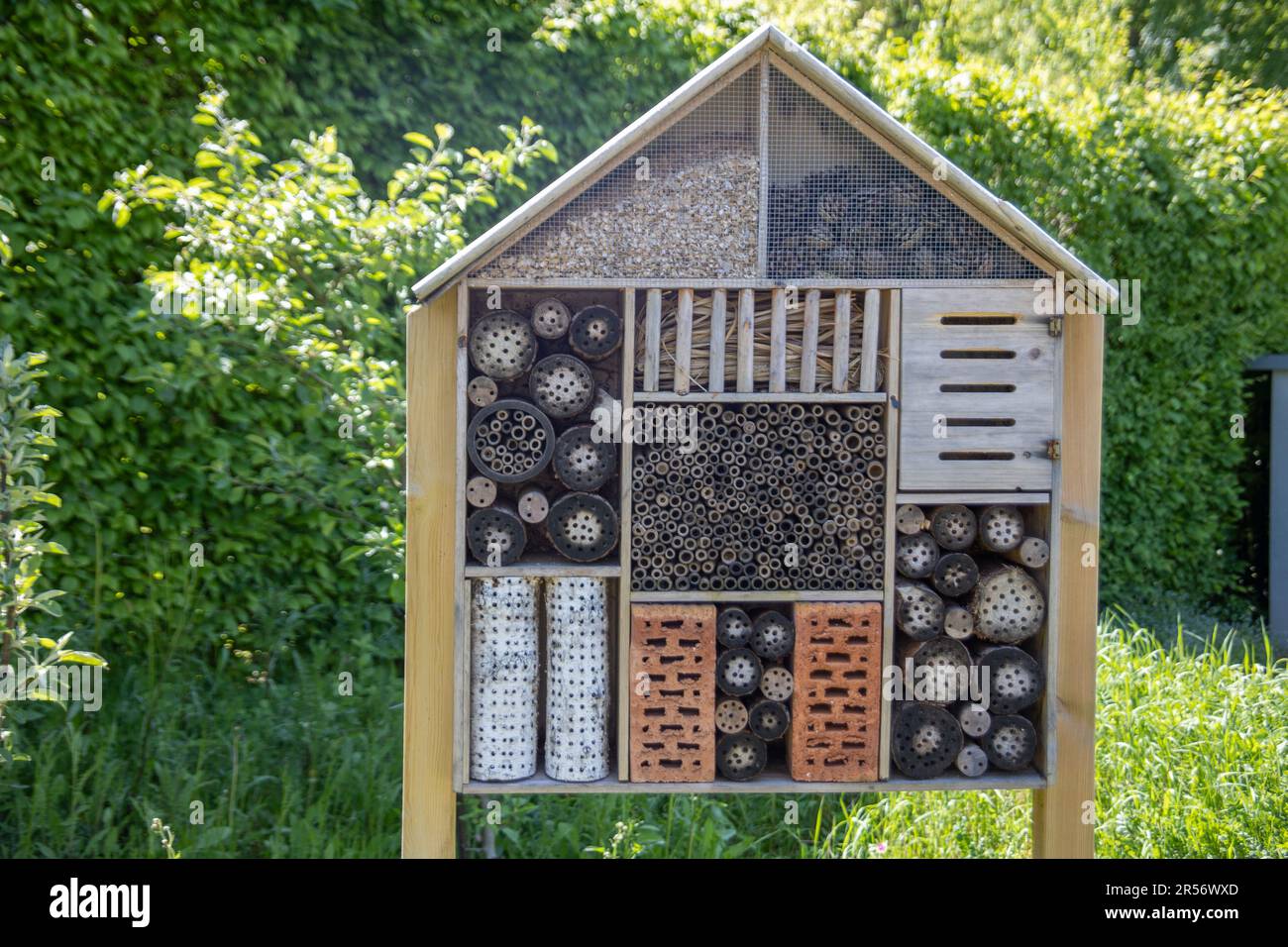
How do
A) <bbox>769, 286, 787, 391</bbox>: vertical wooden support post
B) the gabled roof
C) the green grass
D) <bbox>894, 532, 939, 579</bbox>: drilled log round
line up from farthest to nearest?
1. the green grass
2. <bbox>894, 532, 939, 579</bbox>: drilled log round
3. <bbox>769, 286, 787, 391</bbox>: vertical wooden support post
4. the gabled roof

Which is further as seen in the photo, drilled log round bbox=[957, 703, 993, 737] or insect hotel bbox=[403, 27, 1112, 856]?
drilled log round bbox=[957, 703, 993, 737]

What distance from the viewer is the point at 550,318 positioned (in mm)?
2740

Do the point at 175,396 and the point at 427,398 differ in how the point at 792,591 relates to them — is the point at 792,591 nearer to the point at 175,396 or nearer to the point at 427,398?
the point at 427,398

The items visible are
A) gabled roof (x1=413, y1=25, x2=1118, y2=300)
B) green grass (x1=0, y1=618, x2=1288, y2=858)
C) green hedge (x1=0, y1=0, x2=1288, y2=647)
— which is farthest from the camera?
green hedge (x1=0, y1=0, x2=1288, y2=647)

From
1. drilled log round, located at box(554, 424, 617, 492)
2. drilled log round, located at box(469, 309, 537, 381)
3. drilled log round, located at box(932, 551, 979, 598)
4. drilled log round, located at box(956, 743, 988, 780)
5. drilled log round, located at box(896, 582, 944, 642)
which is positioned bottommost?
drilled log round, located at box(956, 743, 988, 780)

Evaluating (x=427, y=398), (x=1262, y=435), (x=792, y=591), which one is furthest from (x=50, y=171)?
(x=1262, y=435)

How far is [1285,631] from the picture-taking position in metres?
6.46

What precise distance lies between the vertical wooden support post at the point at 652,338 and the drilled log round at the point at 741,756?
93cm

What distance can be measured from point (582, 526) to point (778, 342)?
665 mm

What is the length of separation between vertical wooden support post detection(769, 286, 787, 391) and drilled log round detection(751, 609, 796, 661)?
1.92ft

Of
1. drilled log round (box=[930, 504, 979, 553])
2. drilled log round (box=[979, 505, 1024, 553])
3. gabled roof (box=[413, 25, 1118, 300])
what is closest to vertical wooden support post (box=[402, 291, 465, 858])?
gabled roof (box=[413, 25, 1118, 300])

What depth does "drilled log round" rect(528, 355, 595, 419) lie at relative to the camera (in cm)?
275

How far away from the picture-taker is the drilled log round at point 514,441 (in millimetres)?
2732

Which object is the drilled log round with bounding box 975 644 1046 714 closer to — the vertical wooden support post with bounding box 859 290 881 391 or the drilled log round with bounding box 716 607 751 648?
the drilled log round with bounding box 716 607 751 648
